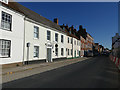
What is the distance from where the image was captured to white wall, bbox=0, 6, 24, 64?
11.1m

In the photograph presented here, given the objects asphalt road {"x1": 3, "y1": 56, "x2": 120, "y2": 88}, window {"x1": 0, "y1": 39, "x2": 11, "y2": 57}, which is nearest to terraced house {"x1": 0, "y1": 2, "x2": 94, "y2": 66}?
window {"x1": 0, "y1": 39, "x2": 11, "y2": 57}

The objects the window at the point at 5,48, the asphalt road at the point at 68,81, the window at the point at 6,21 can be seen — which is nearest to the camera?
the asphalt road at the point at 68,81

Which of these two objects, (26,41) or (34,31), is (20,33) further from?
(34,31)

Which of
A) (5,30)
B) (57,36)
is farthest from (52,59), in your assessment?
(5,30)

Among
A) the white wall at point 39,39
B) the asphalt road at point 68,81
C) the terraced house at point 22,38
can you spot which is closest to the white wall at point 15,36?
the terraced house at point 22,38

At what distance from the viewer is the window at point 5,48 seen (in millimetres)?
10867

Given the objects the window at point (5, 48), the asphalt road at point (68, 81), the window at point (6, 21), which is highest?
the window at point (6, 21)

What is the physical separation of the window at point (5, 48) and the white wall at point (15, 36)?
0.35 metres

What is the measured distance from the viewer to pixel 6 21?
1141 cm

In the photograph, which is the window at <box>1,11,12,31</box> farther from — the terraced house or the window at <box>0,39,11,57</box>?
the window at <box>0,39,11,57</box>

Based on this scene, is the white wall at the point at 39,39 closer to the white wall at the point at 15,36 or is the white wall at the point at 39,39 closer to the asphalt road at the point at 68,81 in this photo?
the white wall at the point at 15,36

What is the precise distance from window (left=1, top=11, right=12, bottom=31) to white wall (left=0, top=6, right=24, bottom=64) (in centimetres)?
33

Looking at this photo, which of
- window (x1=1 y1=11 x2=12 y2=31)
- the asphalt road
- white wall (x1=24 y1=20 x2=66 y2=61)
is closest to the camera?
the asphalt road

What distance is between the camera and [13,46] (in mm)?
12000
